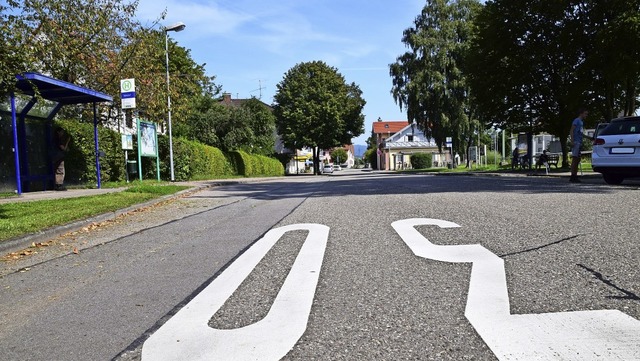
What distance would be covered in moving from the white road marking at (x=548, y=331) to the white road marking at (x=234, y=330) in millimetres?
1122

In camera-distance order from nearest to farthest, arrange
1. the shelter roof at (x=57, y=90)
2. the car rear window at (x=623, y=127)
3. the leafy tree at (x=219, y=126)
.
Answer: the car rear window at (x=623, y=127), the shelter roof at (x=57, y=90), the leafy tree at (x=219, y=126)

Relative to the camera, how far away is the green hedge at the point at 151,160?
17.3 m

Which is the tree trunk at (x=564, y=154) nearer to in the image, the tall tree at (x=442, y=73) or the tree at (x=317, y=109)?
the tall tree at (x=442, y=73)

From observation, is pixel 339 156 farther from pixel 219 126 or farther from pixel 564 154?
pixel 564 154

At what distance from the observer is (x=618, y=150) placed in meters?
12.1

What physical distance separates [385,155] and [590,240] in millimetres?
80359

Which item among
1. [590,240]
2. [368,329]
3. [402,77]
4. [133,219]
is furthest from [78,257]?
[402,77]

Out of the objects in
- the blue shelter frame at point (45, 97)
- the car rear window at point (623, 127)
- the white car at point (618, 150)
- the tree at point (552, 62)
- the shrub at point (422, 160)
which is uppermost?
the tree at point (552, 62)

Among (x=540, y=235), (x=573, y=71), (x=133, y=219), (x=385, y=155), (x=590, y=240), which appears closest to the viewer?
(x=590, y=240)

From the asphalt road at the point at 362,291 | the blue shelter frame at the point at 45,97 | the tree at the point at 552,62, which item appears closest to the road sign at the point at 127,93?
Answer: the blue shelter frame at the point at 45,97

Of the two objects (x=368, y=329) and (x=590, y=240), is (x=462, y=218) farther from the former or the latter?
(x=368, y=329)

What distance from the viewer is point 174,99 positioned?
24.5 meters

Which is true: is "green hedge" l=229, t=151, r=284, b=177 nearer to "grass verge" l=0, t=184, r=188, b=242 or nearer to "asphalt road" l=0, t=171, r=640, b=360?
"grass verge" l=0, t=184, r=188, b=242

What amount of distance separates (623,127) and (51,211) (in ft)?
43.2
